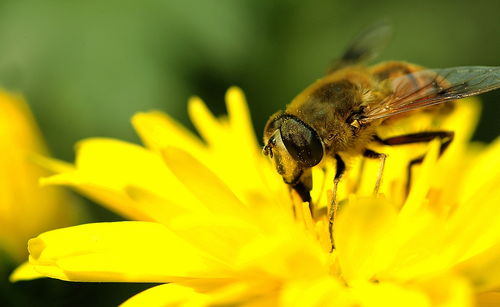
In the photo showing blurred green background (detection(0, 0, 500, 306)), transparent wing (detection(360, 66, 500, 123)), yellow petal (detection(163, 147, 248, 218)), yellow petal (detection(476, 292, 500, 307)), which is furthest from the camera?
blurred green background (detection(0, 0, 500, 306))

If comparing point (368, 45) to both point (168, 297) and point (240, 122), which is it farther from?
point (168, 297)

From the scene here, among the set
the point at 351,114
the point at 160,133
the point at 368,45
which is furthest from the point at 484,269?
the point at 368,45

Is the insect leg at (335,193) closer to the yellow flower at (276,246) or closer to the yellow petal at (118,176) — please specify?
the yellow flower at (276,246)

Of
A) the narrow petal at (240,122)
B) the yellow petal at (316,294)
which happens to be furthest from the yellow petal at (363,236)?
the narrow petal at (240,122)

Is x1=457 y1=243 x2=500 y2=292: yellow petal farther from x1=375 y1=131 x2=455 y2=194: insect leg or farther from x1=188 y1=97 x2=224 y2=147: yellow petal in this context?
x1=188 y1=97 x2=224 y2=147: yellow petal

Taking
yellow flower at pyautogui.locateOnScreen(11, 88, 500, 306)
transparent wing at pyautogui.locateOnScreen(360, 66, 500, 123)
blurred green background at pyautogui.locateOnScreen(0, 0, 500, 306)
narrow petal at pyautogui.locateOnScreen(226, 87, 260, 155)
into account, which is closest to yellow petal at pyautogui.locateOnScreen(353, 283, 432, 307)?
yellow flower at pyautogui.locateOnScreen(11, 88, 500, 306)

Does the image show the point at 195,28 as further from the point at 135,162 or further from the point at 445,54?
the point at 445,54
